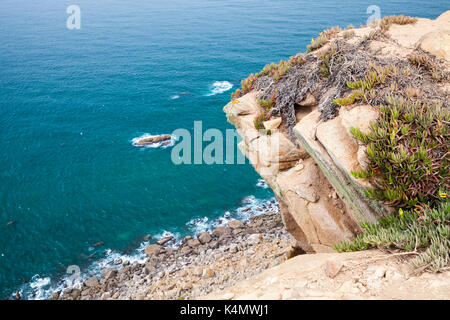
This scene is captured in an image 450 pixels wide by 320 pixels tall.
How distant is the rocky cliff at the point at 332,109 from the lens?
12.0 meters

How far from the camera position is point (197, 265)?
2495cm

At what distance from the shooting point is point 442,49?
14.9 m

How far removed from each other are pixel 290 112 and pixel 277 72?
426 centimetres

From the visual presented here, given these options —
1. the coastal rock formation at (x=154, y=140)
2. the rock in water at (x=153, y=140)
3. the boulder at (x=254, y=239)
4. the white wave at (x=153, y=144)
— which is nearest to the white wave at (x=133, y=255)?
the boulder at (x=254, y=239)

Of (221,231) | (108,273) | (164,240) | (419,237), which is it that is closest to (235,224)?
(221,231)

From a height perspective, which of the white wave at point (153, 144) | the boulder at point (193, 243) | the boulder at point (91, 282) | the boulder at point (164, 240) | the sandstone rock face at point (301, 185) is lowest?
the boulder at point (91, 282)

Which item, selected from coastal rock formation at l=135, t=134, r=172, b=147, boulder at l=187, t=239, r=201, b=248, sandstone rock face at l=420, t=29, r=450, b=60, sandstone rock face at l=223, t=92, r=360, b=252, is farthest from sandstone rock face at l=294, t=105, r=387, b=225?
coastal rock formation at l=135, t=134, r=172, b=147

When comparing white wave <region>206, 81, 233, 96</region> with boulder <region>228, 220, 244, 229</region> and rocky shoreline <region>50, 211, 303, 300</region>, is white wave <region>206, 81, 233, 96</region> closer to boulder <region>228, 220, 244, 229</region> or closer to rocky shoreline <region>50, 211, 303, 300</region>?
boulder <region>228, 220, 244, 229</region>

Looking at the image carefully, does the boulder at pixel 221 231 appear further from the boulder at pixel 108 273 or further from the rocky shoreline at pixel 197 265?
the boulder at pixel 108 273

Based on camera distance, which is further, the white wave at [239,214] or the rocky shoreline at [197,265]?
the white wave at [239,214]

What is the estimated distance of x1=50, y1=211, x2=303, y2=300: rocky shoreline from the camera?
2153cm

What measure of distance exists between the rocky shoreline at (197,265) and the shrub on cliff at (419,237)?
1179 centimetres

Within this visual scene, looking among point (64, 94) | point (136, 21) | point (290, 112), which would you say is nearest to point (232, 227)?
point (290, 112)

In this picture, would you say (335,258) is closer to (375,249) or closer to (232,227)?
(375,249)
